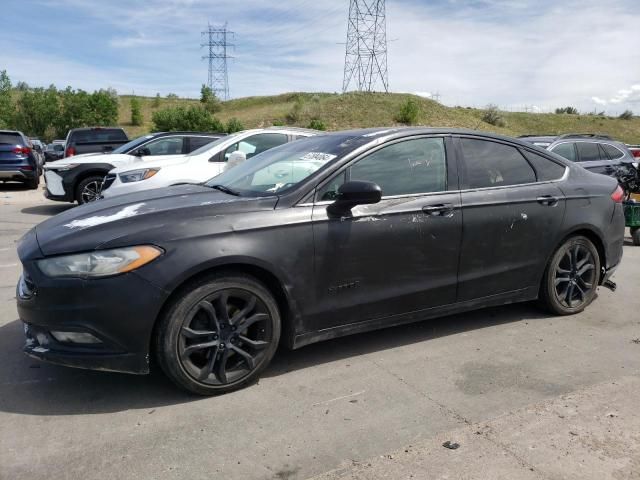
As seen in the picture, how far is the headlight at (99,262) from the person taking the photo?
120 inches

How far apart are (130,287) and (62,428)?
0.84 m

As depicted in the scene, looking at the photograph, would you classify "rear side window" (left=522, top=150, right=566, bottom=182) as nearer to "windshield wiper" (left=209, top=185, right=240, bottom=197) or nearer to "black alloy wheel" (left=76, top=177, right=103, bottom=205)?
"windshield wiper" (left=209, top=185, right=240, bottom=197)

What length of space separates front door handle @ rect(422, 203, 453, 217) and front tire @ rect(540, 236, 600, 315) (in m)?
1.25

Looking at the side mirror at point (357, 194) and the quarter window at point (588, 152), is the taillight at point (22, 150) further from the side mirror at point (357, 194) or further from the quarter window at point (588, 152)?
the quarter window at point (588, 152)

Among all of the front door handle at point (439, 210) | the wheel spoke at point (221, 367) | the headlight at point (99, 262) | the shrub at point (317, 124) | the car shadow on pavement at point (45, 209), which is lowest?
the car shadow on pavement at point (45, 209)

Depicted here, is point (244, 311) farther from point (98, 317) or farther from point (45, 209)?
point (45, 209)

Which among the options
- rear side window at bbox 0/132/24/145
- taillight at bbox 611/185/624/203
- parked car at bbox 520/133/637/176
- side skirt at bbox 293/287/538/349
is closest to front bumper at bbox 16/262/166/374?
side skirt at bbox 293/287/538/349

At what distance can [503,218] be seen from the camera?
170 inches

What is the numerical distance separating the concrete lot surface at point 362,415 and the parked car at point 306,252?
11.4 inches

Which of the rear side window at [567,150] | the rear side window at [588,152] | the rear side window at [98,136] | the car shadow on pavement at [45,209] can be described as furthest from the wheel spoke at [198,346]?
the rear side window at [98,136]

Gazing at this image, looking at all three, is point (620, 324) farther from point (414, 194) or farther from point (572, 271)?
point (414, 194)

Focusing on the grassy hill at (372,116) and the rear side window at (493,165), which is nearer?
the rear side window at (493,165)

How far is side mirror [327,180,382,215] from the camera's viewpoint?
3.54 meters

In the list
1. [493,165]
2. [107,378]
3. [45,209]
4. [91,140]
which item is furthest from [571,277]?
[91,140]
